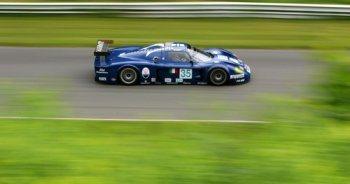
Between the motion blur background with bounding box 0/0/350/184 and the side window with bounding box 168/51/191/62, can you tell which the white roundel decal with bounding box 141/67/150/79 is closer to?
the side window with bounding box 168/51/191/62

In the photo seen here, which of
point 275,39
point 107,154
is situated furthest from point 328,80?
point 275,39

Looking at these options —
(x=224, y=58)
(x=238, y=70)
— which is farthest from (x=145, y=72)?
(x=238, y=70)

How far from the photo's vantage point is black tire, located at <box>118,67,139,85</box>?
13829mm

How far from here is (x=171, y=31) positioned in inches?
734

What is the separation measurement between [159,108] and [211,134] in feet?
25.4

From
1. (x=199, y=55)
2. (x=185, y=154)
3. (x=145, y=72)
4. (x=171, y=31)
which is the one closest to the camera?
(x=185, y=154)

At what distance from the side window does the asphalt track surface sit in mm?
643

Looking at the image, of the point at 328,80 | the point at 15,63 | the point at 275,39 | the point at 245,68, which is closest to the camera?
the point at 328,80

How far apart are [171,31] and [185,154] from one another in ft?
49.3

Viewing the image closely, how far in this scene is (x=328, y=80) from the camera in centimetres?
532

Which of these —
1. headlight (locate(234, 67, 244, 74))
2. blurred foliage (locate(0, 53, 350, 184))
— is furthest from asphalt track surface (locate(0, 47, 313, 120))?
blurred foliage (locate(0, 53, 350, 184))

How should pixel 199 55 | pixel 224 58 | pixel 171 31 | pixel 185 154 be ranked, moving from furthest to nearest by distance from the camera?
1. pixel 171 31
2. pixel 224 58
3. pixel 199 55
4. pixel 185 154

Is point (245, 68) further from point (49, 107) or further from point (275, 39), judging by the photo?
point (49, 107)

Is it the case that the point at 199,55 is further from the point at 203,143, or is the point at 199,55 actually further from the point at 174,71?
the point at 203,143
